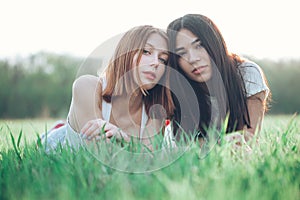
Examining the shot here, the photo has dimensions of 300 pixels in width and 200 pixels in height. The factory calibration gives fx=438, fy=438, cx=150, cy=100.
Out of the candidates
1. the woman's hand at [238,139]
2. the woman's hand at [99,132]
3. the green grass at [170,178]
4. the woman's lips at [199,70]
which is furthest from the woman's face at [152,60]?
the green grass at [170,178]

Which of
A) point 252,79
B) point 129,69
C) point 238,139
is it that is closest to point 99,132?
point 129,69

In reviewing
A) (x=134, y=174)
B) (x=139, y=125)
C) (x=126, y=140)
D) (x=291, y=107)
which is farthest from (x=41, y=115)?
(x=134, y=174)

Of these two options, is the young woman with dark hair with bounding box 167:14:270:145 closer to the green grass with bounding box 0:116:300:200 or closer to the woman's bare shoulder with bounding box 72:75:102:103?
the woman's bare shoulder with bounding box 72:75:102:103

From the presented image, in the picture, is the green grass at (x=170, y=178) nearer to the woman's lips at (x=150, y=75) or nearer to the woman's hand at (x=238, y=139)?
the woman's hand at (x=238, y=139)

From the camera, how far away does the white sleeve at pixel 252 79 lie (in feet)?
7.55

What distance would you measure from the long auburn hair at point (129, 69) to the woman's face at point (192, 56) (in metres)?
0.08

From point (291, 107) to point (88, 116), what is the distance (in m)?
7.02

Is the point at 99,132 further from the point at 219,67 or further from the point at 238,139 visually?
the point at 219,67

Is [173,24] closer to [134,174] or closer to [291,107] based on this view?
[134,174]

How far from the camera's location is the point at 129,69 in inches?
86.7

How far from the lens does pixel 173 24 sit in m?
2.30

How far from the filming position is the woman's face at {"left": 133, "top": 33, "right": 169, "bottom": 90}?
7.00 feet

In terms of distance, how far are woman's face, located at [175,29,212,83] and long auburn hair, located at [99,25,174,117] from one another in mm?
85

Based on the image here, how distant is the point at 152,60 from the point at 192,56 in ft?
0.71
